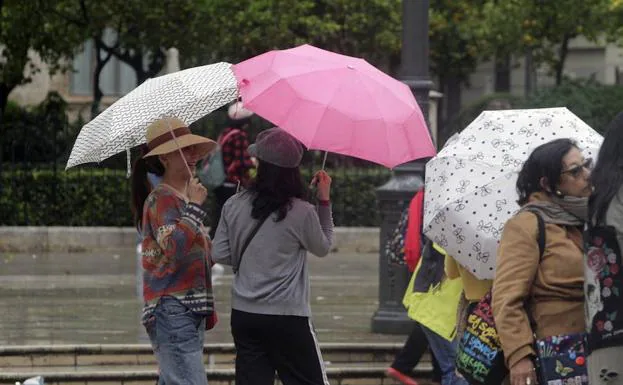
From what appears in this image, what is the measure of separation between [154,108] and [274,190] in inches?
26.1

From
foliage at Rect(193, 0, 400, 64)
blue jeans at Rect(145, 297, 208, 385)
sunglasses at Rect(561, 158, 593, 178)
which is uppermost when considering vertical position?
foliage at Rect(193, 0, 400, 64)

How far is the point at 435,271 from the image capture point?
8.77m

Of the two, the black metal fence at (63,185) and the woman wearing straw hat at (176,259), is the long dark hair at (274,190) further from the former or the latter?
the black metal fence at (63,185)

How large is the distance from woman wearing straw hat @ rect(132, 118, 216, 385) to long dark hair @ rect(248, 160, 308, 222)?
0.82 feet

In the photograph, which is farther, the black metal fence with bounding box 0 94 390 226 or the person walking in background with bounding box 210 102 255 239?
the black metal fence with bounding box 0 94 390 226

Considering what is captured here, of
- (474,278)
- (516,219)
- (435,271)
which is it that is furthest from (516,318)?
(435,271)

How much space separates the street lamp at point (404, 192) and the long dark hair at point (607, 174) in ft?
20.2

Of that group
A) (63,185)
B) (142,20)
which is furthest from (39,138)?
(142,20)

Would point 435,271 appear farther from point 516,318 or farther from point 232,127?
point 232,127

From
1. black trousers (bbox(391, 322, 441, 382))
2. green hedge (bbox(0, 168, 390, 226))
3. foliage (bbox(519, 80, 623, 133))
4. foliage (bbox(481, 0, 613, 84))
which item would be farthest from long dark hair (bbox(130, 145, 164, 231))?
foliage (bbox(481, 0, 613, 84))

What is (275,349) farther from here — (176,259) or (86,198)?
(86,198)

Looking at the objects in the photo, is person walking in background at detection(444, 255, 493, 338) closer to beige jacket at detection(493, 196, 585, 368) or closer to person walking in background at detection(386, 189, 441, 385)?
beige jacket at detection(493, 196, 585, 368)

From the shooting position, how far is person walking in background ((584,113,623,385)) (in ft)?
16.3

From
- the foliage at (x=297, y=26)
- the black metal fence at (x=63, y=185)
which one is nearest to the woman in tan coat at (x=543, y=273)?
the black metal fence at (x=63, y=185)
